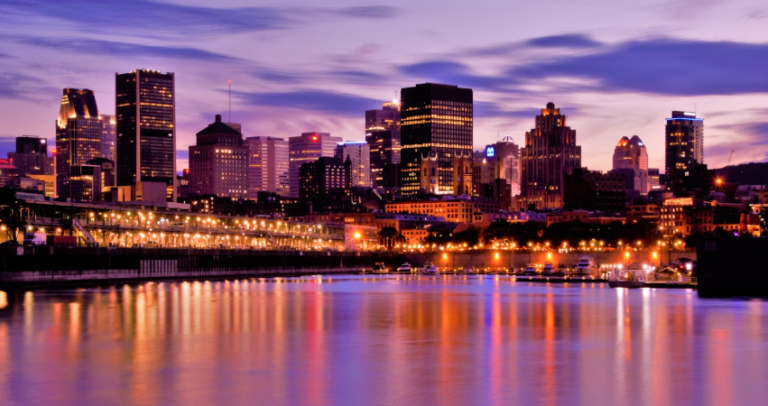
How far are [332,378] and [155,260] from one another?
409 ft

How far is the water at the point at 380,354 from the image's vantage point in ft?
120

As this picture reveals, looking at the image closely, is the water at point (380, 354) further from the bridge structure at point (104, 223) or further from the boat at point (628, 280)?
the bridge structure at point (104, 223)

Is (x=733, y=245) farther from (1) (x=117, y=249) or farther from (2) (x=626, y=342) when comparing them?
(1) (x=117, y=249)

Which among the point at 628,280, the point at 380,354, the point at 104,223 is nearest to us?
the point at 380,354

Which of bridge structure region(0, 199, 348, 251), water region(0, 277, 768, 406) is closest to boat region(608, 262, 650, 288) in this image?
water region(0, 277, 768, 406)

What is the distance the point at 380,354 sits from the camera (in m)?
48.3

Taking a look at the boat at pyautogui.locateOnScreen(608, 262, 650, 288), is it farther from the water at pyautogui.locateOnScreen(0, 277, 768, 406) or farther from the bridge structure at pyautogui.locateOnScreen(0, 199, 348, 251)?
the bridge structure at pyautogui.locateOnScreen(0, 199, 348, 251)

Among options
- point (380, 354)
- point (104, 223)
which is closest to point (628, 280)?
point (104, 223)

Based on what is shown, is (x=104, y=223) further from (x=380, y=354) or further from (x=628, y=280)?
(x=380, y=354)

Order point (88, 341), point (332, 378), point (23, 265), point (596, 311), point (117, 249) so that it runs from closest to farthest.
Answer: point (332, 378) < point (88, 341) < point (596, 311) < point (23, 265) < point (117, 249)

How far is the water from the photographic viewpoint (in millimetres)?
36500

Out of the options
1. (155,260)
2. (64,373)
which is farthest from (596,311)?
(155,260)

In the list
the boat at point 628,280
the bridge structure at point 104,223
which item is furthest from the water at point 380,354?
the bridge structure at point 104,223

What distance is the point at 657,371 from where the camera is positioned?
42.7m
